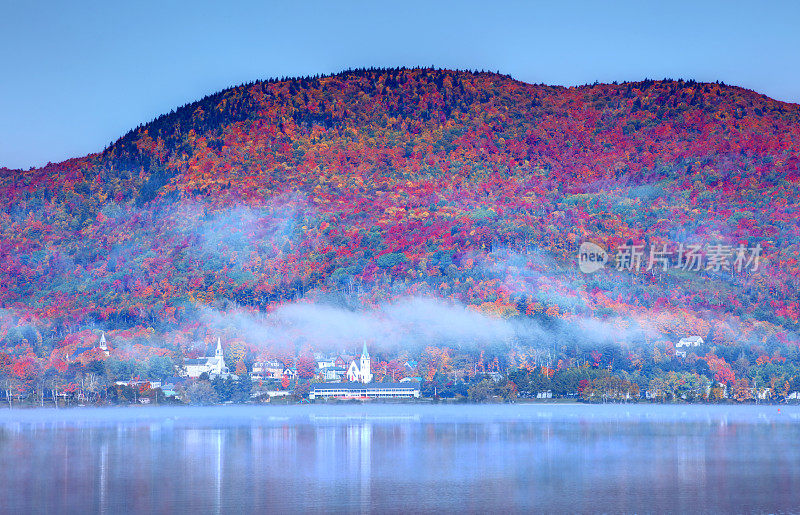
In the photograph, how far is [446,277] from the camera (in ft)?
533

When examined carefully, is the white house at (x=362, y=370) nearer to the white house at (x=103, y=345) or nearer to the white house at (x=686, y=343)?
the white house at (x=103, y=345)

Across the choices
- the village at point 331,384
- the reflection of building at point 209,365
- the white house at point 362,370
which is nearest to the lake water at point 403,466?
the village at point 331,384

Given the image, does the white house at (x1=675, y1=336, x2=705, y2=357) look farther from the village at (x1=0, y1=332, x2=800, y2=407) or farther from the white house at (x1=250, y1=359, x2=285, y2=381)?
the white house at (x1=250, y1=359, x2=285, y2=381)

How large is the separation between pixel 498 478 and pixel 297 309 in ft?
365

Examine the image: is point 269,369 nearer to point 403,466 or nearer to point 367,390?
point 367,390

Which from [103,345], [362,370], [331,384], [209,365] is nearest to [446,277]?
[362,370]

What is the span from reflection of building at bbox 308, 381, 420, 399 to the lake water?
130 ft

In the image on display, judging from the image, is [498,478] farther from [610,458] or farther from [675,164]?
[675,164]

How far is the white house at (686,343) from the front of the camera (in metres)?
136

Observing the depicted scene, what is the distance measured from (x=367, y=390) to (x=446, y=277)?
2907 cm

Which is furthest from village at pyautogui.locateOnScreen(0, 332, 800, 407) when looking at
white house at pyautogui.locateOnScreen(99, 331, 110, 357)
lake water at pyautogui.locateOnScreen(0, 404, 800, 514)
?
lake water at pyautogui.locateOnScreen(0, 404, 800, 514)

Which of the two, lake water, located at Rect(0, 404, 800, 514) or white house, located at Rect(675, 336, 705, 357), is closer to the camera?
lake water, located at Rect(0, 404, 800, 514)

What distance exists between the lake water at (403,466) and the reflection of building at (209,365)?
40443 millimetres

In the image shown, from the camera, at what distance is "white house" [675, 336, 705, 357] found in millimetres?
135500
